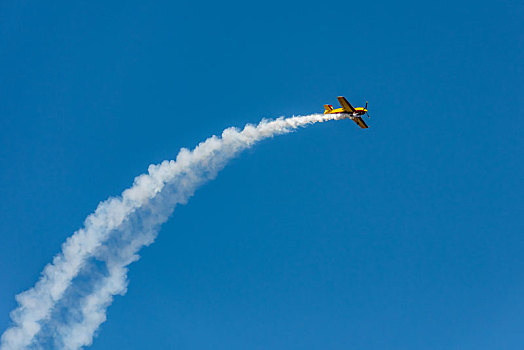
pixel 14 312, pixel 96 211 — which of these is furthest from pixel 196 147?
pixel 14 312

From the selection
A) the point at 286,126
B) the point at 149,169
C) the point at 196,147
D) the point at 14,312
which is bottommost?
the point at 14,312

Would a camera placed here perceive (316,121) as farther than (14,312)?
Yes

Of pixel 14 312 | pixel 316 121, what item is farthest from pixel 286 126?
pixel 14 312

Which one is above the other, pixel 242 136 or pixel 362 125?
pixel 362 125

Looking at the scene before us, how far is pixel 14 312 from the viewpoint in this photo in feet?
344

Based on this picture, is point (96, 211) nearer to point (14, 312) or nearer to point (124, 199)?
point (124, 199)

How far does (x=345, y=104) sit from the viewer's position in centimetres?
11269

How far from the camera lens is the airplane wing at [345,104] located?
4390 inches

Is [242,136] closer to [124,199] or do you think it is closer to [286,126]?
[286,126]

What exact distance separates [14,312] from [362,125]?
58.1 metres

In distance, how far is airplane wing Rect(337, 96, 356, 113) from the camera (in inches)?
4390

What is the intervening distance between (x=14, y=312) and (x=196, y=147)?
34.9 meters

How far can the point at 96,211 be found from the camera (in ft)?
354

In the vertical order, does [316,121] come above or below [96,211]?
above
